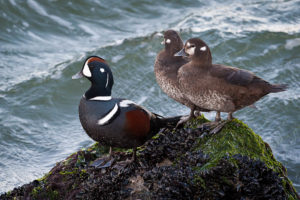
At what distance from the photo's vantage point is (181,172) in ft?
14.1

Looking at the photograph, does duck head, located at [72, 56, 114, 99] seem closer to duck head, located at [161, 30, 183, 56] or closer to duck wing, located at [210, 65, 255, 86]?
duck wing, located at [210, 65, 255, 86]

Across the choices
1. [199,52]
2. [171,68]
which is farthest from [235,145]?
[171,68]

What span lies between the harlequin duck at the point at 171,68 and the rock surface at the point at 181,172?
19.6 inches

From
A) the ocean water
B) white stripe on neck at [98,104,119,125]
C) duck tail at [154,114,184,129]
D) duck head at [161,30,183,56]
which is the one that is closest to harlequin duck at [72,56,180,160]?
white stripe on neck at [98,104,119,125]

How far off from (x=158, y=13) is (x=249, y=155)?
8720mm

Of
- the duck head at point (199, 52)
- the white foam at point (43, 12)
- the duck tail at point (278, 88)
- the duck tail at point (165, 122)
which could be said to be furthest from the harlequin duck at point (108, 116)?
the white foam at point (43, 12)

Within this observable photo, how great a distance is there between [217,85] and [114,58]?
5.83 m

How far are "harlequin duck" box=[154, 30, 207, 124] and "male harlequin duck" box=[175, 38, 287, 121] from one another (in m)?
0.45

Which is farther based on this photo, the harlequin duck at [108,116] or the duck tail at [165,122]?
the duck tail at [165,122]

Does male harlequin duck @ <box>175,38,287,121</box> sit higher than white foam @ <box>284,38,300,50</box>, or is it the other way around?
male harlequin duck @ <box>175,38,287,121</box>

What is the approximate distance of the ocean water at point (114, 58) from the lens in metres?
7.81

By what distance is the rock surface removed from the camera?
4184 millimetres

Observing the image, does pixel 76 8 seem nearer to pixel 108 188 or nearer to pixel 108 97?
pixel 108 97

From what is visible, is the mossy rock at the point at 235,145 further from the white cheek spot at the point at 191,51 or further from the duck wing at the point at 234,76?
the white cheek spot at the point at 191,51
